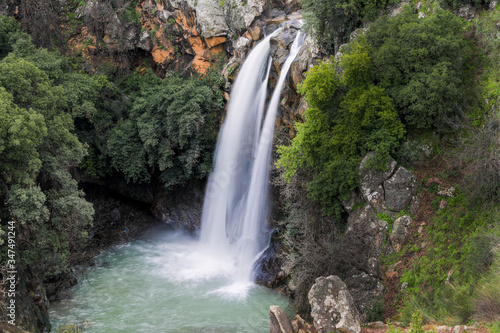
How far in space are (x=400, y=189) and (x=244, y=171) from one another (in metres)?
9.42

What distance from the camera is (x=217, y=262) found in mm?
20953

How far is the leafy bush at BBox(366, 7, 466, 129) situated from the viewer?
13.5 metres

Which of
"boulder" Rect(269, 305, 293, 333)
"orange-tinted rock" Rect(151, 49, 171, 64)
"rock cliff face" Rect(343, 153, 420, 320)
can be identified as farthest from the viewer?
"orange-tinted rock" Rect(151, 49, 171, 64)

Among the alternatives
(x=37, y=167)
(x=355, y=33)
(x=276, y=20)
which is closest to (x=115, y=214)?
(x=37, y=167)

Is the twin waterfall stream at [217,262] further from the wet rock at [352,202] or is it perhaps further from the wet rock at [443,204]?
the wet rock at [443,204]

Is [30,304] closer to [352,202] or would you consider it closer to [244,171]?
[244,171]

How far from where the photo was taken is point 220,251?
21.8 meters

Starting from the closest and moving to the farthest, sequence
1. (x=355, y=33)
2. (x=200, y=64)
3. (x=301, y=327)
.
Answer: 1. (x=301, y=327)
2. (x=355, y=33)
3. (x=200, y=64)

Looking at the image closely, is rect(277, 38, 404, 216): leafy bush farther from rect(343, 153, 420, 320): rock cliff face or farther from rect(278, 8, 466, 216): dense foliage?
rect(343, 153, 420, 320): rock cliff face

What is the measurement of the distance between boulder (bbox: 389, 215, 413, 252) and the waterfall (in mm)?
7696

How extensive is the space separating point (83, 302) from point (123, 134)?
9.76 m

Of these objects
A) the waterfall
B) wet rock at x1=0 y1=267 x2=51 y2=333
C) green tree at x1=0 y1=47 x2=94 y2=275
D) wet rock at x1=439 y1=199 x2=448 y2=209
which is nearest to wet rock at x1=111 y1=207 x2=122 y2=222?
the waterfall

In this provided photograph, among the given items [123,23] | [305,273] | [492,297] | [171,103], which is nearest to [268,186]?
[305,273]

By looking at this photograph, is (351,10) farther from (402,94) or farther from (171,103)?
(171,103)
